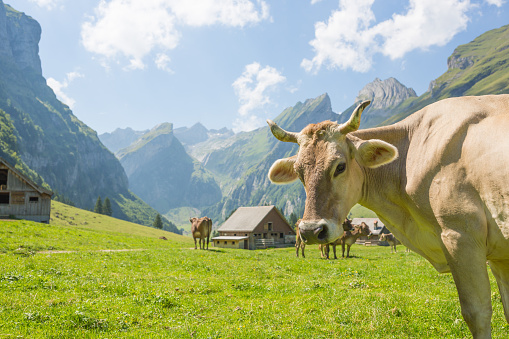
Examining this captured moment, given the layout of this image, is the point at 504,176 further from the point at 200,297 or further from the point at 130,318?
the point at 200,297

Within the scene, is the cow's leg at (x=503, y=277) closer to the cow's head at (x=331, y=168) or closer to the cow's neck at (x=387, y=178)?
the cow's neck at (x=387, y=178)

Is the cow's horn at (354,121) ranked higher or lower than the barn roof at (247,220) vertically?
higher

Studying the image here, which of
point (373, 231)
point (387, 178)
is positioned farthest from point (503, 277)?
point (373, 231)

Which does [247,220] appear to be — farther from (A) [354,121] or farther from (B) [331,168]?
(A) [354,121]

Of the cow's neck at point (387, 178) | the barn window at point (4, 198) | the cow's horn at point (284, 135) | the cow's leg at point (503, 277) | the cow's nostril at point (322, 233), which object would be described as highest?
the barn window at point (4, 198)

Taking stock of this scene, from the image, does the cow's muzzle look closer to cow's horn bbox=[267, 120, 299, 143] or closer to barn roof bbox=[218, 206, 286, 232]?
cow's horn bbox=[267, 120, 299, 143]

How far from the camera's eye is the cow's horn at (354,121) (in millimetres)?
4883

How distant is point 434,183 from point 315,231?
177cm

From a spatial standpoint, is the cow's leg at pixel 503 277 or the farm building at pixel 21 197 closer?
the cow's leg at pixel 503 277

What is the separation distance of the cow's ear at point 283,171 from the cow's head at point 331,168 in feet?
1.50

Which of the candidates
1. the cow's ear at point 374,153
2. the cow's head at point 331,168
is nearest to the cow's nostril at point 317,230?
the cow's head at point 331,168

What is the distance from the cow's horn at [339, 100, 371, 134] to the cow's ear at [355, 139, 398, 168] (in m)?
0.31

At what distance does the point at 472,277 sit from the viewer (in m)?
4.17

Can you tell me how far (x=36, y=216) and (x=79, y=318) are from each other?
54232 millimetres
